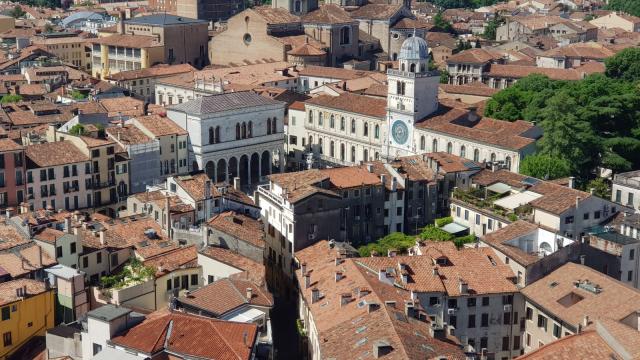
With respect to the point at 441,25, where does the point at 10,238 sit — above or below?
below

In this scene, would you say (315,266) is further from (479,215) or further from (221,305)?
(479,215)

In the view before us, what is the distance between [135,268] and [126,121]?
103 ft

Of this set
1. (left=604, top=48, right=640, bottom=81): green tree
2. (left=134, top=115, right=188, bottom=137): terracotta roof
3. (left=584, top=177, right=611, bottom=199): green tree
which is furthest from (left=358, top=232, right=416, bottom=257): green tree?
(left=604, top=48, right=640, bottom=81): green tree

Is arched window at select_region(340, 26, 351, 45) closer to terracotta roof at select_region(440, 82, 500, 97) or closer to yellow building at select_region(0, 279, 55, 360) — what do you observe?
terracotta roof at select_region(440, 82, 500, 97)

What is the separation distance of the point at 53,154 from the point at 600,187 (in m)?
41.9

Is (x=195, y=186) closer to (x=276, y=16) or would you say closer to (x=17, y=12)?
(x=276, y=16)

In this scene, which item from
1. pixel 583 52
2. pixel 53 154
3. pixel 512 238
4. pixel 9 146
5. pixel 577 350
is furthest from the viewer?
pixel 583 52

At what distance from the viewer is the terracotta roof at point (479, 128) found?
8219cm

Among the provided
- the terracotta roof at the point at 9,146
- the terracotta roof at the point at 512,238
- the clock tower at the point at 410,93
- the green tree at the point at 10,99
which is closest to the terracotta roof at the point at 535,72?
the clock tower at the point at 410,93

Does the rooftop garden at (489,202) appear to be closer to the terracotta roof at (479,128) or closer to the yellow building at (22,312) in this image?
the terracotta roof at (479,128)

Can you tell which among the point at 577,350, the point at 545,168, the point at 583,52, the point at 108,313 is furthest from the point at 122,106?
the point at 577,350

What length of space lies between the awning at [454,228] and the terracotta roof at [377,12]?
75.4 meters

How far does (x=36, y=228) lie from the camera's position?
59531 millimetres

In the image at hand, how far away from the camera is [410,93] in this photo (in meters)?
90.1
